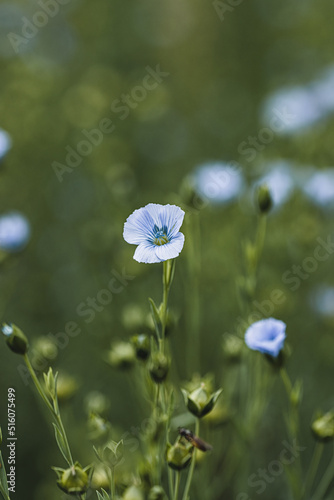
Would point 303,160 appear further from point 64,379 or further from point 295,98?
point 64,379

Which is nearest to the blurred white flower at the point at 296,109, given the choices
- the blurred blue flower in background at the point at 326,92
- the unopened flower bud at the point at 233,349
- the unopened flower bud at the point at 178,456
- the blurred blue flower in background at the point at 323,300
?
the blurred blue flower in background at the point at 326,92

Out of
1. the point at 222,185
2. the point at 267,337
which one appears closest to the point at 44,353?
the point at 267,337

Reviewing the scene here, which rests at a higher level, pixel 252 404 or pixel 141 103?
pixel 141 103

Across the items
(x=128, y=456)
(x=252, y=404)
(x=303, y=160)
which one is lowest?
(x=128, y=456)

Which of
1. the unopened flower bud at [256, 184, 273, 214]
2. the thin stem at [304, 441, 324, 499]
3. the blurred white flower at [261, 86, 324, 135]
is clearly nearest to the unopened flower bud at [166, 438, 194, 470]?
the thin stem at [304, 441, 324, 499]

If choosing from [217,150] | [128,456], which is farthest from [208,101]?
[128,456]

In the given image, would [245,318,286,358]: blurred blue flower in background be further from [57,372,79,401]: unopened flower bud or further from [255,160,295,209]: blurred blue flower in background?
[255,160,295,209]: blurred blue flower in background

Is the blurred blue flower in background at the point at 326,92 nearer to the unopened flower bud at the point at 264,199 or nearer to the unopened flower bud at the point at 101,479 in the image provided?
the unopened flower bud at the point at 264,199
